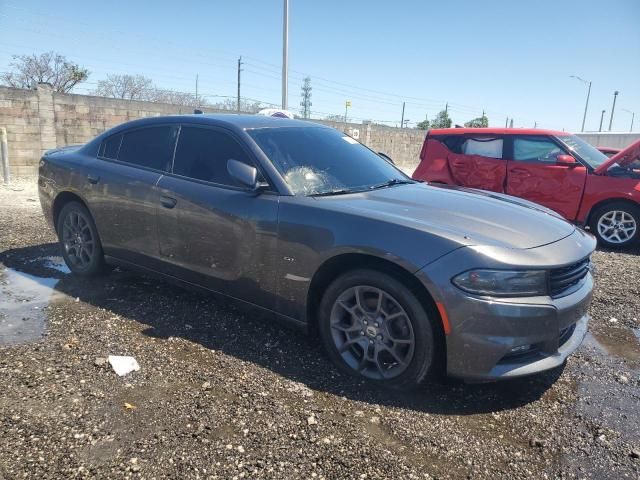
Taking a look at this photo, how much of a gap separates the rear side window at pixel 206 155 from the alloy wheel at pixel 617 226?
5838mm

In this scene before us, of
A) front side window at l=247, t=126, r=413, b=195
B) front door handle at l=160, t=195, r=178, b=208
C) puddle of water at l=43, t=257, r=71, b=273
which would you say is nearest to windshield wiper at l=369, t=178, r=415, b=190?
front side window at l=247, t=126, r=413, b=195

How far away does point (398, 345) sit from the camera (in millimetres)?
2891

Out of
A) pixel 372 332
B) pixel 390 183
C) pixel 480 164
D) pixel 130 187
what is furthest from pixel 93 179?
pixel 480 164

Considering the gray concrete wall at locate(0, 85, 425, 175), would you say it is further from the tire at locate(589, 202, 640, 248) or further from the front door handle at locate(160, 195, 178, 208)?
the tire at locate(589, 202, 640, 248)

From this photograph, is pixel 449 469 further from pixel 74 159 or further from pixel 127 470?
pixel 74 159

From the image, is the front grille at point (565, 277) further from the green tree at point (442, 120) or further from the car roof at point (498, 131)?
the green tree at point (442, 120)

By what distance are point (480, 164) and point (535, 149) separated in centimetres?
84

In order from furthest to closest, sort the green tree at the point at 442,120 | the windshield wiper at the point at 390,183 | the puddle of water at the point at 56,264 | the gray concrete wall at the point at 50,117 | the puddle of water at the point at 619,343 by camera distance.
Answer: the green tree at the point at 442,120 → the gray concrete wall at the point at 50,117 → the puddle of water at the point at 56,264 → the windshield wiper at the point at 390,183 → the puddle of water at the point at 619,343

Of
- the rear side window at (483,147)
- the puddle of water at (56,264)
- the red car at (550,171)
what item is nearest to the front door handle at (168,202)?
the puddle of water at (56,264)

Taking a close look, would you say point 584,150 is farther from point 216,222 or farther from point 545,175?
point 216,222

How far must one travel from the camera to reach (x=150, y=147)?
4234mm

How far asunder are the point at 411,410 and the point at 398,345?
14.4 inches

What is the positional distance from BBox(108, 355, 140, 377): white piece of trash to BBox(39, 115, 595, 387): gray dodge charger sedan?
78 cm

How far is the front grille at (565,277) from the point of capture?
2.72 metres
